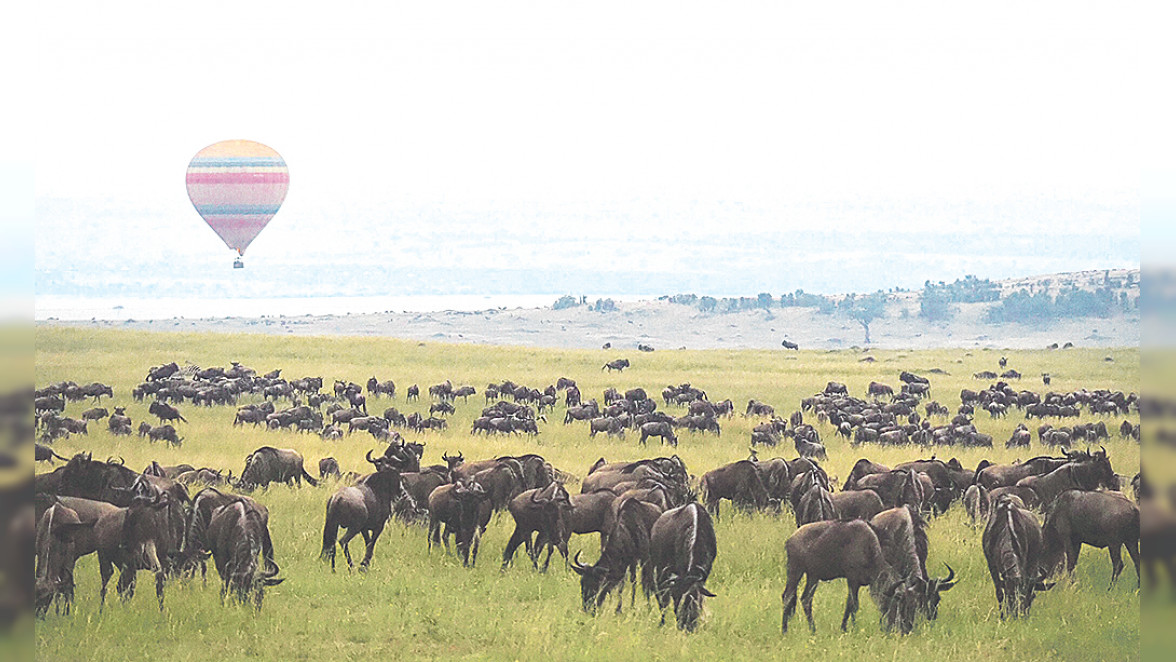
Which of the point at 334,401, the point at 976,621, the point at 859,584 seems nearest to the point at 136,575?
the point at 859,584

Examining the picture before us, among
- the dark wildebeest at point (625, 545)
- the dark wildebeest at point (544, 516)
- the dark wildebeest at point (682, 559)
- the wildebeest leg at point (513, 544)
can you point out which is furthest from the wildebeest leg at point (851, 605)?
the wildebeest leg at point (513, 544)

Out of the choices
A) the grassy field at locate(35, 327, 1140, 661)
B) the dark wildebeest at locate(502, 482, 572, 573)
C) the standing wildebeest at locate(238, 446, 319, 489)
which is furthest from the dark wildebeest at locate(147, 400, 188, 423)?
the dark wildebeest at locate(502, 482, 572, 573)

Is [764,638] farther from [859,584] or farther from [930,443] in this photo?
[930,443]

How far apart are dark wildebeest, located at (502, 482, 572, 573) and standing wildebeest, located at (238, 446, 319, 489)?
888 centimetres

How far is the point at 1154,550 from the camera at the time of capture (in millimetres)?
3729

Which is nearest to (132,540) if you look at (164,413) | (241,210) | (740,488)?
(740,488)

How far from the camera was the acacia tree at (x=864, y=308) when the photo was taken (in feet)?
604

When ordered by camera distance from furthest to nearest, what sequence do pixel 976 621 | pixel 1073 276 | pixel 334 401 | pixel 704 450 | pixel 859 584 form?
1. pixel 1073 276
2. pixel 334 401
3. pixel 704 450
4. pixel 976 621
5. pixel 859 584

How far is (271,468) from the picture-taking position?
24672mm

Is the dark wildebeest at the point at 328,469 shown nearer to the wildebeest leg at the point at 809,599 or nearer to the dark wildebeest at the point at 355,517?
the dark wildebeest at the point at 355,517

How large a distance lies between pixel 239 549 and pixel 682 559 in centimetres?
545

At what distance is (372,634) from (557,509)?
3714 millimetres

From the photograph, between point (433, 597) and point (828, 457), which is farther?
point (828, 457)

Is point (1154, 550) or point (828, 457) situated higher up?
point (1154, 550)
